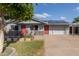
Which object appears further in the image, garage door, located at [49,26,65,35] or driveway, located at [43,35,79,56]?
garage door, located at [49,26,65,35]

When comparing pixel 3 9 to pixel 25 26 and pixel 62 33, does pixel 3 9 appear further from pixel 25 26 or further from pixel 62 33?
pixel 62 33

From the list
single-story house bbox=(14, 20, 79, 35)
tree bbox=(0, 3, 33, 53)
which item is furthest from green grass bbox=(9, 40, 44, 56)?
single-story house bbox=(14, 20, 79, 35)

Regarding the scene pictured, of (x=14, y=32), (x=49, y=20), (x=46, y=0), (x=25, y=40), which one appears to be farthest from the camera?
(x=49, y=20)

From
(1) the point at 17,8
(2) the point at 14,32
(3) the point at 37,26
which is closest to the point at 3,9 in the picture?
(1) the point at 17,8

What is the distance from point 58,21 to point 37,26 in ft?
9.51

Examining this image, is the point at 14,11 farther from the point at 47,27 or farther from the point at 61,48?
the point at 47,27

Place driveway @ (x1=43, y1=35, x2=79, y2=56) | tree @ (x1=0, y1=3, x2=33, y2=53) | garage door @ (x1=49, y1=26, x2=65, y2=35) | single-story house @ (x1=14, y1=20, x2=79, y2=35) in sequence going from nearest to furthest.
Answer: tree @ (x1=0, y1=3, x2=33, y2=53) < driveway @ (x1=43, y1=35, x2=79, y2=56) < single-story house @ (x1=14, y1=20, x2=79, y2=35) < garage door @ (x1=49, y1=26, x2=65, y2=35)

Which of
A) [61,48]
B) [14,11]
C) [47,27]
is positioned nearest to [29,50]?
[61,48]

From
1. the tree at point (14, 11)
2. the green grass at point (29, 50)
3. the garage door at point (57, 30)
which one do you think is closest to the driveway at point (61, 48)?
the green grass at point (29, 50)

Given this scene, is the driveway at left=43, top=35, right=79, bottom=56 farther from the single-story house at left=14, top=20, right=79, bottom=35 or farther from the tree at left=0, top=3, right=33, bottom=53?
the single-story house at left=14, top=20, right=79, bottom=35

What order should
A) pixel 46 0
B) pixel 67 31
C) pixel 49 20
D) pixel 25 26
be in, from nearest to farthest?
pixel 46 0, pixel 25 26, pixel 67 31, pixel 49 20

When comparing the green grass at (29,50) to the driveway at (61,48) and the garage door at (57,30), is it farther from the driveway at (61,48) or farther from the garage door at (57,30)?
the garage door at (57,30)

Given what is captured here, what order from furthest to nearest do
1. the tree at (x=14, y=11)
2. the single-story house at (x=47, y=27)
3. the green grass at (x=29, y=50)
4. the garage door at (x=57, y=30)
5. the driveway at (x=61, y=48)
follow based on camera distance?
1. the garage door at (x=57, y=30)
2. the single-story house at (x=47, y=27)
3. the green grass at (x=29, y=50)
4. the driveway at (x=61, y=48)
5. the tree at (x=14, y=11)

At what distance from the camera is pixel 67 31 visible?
21125 mm
